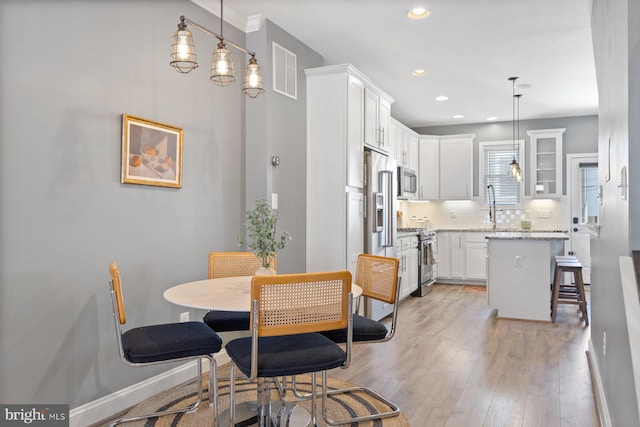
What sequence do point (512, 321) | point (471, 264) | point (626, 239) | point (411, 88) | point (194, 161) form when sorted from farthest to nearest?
point (471, 264), point (411, 88), point (512, 321), point (194, 161), point (626, 239)

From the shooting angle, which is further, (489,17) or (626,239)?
(489,17)

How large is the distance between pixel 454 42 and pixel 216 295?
3218 millimetres

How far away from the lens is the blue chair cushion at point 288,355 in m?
1.96

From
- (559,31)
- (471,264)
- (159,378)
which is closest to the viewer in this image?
(159,378)

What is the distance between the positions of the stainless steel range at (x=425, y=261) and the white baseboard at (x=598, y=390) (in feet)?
9.29

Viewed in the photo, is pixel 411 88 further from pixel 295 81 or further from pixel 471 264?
pixel 471 264

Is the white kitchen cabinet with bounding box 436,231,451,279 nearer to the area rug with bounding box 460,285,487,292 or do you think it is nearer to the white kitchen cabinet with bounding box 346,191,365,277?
the area rug with bounding box 460,285,487,292

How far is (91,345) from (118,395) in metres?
0.38

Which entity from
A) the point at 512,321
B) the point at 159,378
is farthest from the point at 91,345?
the point at 512,321

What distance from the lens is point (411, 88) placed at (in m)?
5.70

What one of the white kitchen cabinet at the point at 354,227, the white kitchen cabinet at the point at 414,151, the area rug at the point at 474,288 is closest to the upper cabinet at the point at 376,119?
the white kitchen cabinet at the point at 354,227

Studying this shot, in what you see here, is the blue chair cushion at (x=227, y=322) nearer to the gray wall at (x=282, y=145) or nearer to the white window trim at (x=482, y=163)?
the gray wall at (x=282, y=145)

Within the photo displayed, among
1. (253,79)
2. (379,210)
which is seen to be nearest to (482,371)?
(379,210)

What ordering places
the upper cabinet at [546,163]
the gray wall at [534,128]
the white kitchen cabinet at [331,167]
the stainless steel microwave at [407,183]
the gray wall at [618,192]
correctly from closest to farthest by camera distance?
the gray wall at [618,192]
the white kitchen cabinet at [331,167]
the stainless steel microwave at [407,183]
the gray wall at [534,128]
the upper cabinet at [546,163]
